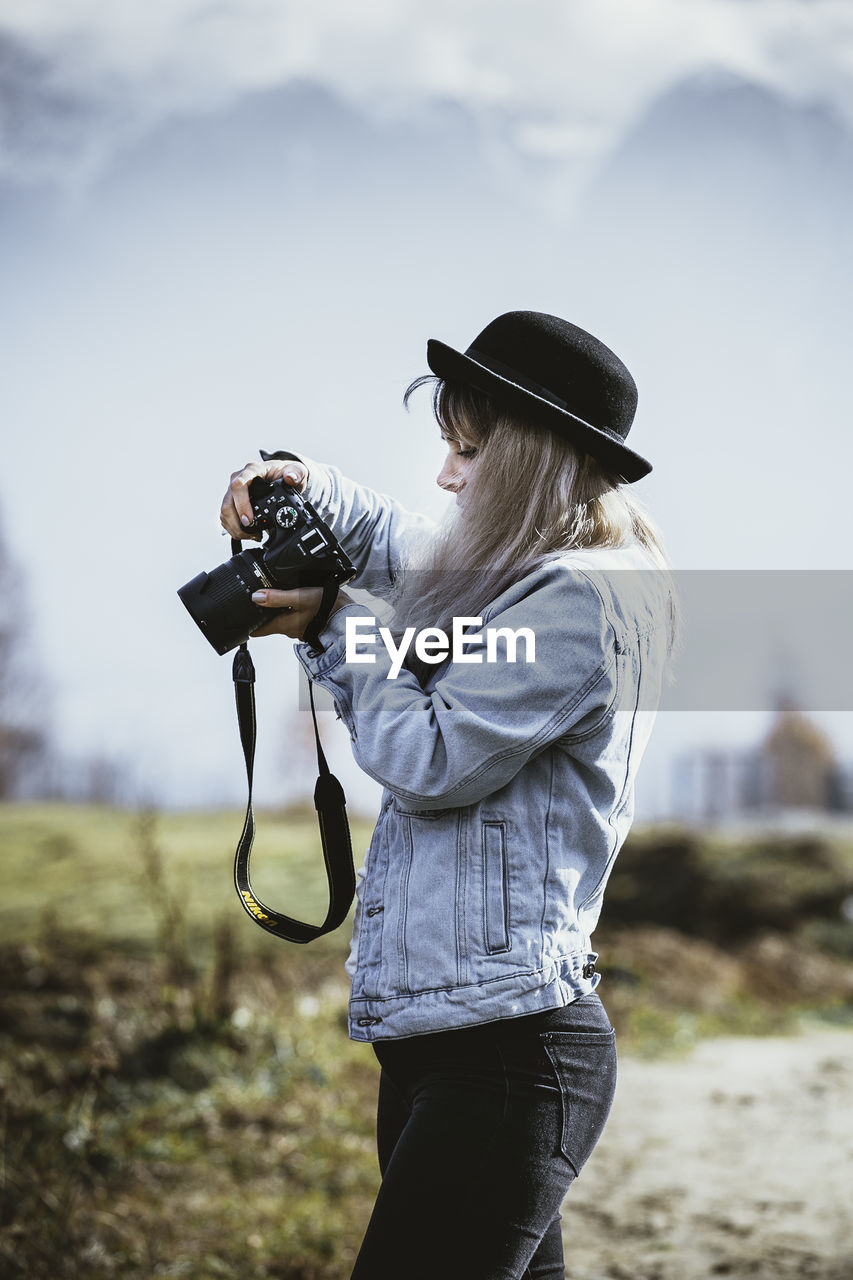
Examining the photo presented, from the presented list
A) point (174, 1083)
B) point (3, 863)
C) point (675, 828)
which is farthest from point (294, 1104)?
point (675, 828)

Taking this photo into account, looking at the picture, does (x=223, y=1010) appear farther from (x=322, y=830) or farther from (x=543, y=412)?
(x=543, y=412)

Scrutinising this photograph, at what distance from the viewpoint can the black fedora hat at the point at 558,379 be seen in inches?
63.6

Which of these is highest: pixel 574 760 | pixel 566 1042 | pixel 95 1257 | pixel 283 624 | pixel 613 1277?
pixel 283 624

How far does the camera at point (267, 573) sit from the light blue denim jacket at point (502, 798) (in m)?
0.12

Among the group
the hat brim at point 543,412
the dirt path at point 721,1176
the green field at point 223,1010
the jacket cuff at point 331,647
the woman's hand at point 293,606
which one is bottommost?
the dirt path at point 721,1176

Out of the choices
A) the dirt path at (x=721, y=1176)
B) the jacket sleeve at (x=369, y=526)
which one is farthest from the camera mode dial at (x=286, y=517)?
the dirt path at (x=721, y=1176)

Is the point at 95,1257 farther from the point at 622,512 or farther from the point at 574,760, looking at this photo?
the point at 622,512

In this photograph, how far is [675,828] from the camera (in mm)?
9320

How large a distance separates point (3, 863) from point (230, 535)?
18.8ft

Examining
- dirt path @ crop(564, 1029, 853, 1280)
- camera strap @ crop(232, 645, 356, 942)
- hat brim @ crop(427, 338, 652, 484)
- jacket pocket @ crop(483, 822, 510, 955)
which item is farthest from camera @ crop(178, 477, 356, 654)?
dirt path @ crop(564, 1029, 853, 1280)

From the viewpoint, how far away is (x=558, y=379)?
1649 millimetres

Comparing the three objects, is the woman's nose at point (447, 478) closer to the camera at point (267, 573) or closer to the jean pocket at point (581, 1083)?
the camera at point (267, 573)

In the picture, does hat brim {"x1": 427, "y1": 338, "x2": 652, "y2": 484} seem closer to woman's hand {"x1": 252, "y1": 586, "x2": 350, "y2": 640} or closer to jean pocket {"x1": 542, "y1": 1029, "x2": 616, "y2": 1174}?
woman's hand {"x1": 252, "y1": 586, "x2": 350, "y2": 640}

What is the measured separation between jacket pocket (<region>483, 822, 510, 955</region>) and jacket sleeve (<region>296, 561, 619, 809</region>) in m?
0.06
